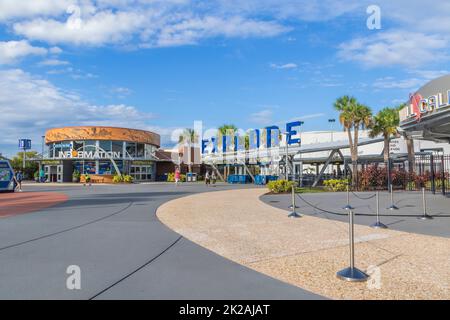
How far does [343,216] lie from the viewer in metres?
11.4

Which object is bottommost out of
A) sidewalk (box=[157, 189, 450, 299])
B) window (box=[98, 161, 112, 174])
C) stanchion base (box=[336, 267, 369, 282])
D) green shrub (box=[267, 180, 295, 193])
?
sidewalk (box=[157, 189, 450, 299])

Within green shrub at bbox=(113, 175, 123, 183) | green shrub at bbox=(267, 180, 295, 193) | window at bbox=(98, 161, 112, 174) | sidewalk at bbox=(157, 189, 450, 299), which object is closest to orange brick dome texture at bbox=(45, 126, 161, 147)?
window at bbox=(98, 161, 112, 174)

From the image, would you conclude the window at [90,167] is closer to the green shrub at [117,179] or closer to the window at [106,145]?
the window at [106,145]

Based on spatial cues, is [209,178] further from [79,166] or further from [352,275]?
[352,275]

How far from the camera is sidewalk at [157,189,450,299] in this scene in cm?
463

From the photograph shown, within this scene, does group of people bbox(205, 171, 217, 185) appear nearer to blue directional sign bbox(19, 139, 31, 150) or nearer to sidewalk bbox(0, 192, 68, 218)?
sidewalk bbox(0, 192, 68, 218)

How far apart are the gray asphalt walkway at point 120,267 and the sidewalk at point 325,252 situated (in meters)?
0.47

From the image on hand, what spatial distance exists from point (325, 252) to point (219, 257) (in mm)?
2093

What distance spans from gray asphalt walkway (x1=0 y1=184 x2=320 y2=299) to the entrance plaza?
0.01 metres

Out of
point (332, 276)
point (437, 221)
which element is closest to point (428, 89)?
point (437, 221)
